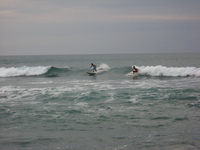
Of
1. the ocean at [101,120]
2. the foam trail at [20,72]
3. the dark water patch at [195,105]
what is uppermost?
the foam trail at [20,72]

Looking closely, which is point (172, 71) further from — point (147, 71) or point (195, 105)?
point (195, 105)

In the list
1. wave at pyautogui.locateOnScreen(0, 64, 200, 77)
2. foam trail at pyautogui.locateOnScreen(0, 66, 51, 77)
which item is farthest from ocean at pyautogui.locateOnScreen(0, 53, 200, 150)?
foam trail at pyautogui.locateOnScreen(0, 66, 51, 77)

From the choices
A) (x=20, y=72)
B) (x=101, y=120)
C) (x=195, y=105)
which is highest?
(x=20, y=72)

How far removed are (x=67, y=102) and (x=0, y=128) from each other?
17.9 ft

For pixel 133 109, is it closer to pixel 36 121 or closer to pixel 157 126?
pixel 157 126

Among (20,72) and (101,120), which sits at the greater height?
(20,72)

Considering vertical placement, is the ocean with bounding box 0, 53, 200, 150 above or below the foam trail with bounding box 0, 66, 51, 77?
below

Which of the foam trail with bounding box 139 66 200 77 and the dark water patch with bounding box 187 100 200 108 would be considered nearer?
the dark water patch with bounding box 187 100 200 108

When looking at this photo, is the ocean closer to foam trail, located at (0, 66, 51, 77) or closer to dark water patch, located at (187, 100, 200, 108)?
dark water patch, located at (187, 100, 200, 108)

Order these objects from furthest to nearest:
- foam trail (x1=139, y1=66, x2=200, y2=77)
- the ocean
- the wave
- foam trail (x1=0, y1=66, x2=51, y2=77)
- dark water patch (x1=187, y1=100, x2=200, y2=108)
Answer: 1. foam trail (x1=0, y1=66, x2=51, y2=77)
2. the wave
3. foam trail (x1=139, y1=66, x2=200, y2=77)
4. dark water patch (x1=187, y1=100, x2=200, y2=108)
5. the ocean

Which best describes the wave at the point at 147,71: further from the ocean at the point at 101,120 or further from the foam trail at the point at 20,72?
the ocean at the point at 101,120

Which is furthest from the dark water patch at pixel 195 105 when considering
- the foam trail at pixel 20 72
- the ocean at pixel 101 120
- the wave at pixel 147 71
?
the foam trail at pixel 20 72

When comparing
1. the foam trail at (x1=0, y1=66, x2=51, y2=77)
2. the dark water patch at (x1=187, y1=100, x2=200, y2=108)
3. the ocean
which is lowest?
the ocean

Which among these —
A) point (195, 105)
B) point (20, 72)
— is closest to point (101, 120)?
point (195, 105)
